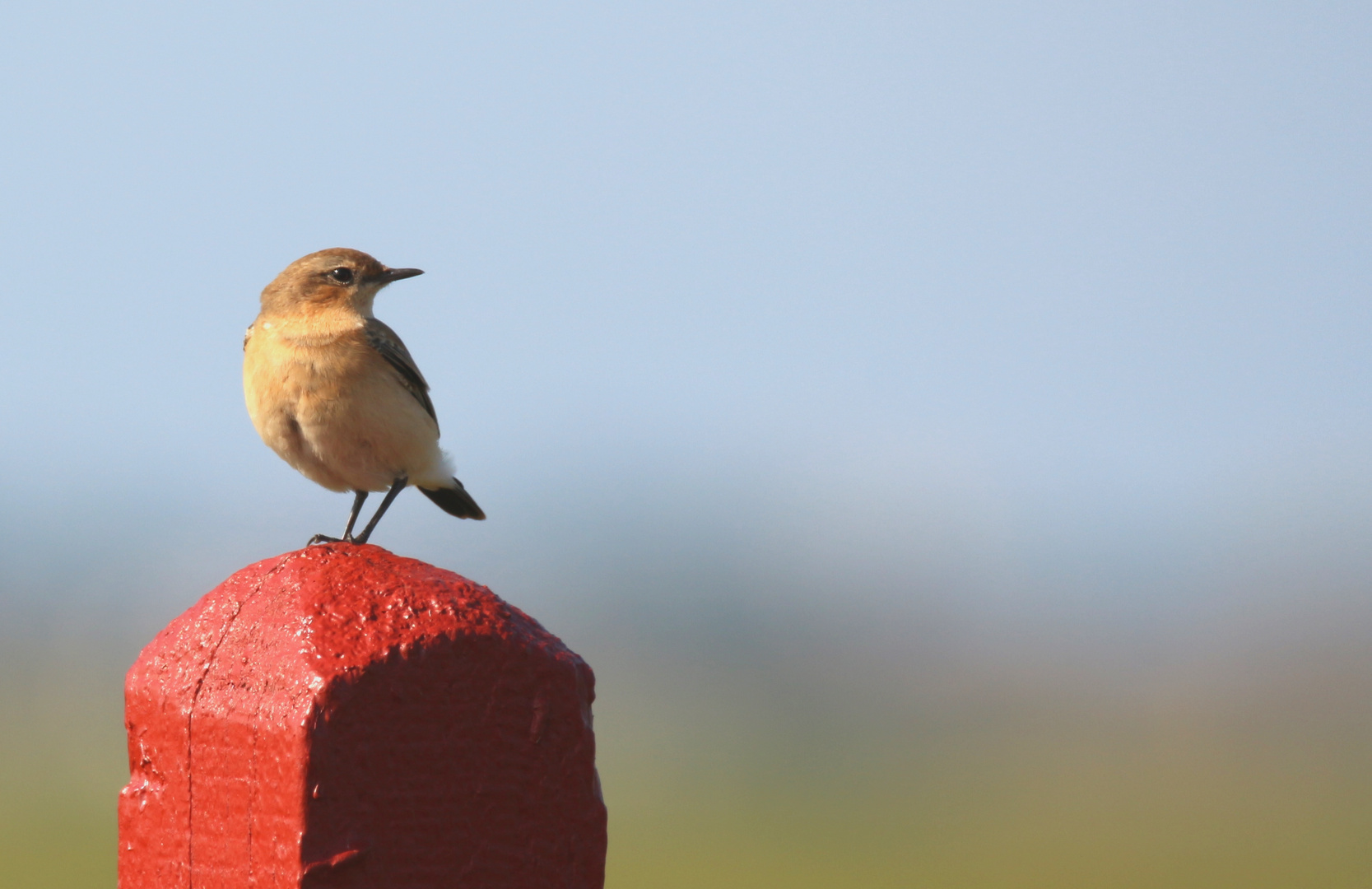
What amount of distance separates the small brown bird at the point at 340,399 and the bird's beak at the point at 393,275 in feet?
1.14

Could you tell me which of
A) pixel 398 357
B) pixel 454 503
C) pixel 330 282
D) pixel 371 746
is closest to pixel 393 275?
pixel 330 282

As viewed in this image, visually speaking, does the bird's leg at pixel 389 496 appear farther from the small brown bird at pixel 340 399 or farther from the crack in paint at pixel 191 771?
the crack in paint at pixel 191 771

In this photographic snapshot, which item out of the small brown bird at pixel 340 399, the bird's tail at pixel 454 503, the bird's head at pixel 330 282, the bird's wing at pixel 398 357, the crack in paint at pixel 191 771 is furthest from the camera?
the bird's tail at pixel 454 503

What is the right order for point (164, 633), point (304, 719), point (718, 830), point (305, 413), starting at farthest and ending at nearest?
point (718, 830) → point (305, 413) → point (164, 633) → point (304, 719)

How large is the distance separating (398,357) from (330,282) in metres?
0.67

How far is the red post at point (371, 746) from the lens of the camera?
2.33 m

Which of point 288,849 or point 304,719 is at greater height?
point 304,719

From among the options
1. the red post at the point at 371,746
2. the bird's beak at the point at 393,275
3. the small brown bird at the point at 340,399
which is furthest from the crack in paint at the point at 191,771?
the bird's beak at the point at 393,275

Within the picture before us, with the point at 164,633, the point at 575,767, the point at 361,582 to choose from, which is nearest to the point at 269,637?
the point at 361,582

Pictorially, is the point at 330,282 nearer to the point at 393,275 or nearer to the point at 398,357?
the point at 393,275

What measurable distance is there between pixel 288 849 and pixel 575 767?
A: 1.83 feet

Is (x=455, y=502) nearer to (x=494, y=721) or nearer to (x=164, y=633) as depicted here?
(x=164, y=633)

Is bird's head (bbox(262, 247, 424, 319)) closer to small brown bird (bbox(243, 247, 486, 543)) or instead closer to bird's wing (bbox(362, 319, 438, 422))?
small brown bird (bbox(243, 247, 486, 543))

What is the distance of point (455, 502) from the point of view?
6.43m
